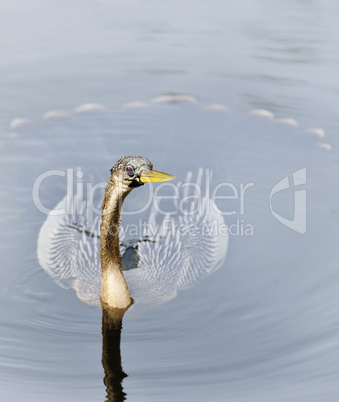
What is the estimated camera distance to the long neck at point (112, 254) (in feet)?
15.4

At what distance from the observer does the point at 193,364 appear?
4.43 m

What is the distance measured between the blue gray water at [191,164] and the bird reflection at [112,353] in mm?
46

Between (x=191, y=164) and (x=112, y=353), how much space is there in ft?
8.71

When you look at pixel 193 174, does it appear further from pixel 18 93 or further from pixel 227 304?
pixel 18 93

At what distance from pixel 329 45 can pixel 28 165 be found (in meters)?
4.35

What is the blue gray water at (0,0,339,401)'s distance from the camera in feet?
14.5

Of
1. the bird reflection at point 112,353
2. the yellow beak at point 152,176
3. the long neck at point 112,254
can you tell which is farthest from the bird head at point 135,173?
the bird reflection at point 112,353

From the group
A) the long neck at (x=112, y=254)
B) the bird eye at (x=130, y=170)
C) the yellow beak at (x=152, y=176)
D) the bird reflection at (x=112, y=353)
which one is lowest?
the bird reflection at (x=112, y=353)

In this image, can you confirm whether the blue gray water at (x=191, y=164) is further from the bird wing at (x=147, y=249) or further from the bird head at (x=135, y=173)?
the bird head at (x=135, y=173)

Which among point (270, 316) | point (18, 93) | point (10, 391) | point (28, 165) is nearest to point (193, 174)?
point (28, 165)

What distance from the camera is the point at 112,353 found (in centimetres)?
459

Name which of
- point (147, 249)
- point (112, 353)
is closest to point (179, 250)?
point (147, 249)

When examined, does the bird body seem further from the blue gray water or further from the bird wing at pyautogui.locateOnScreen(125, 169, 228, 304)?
the blue gray water

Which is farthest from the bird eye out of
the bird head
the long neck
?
the long neck
